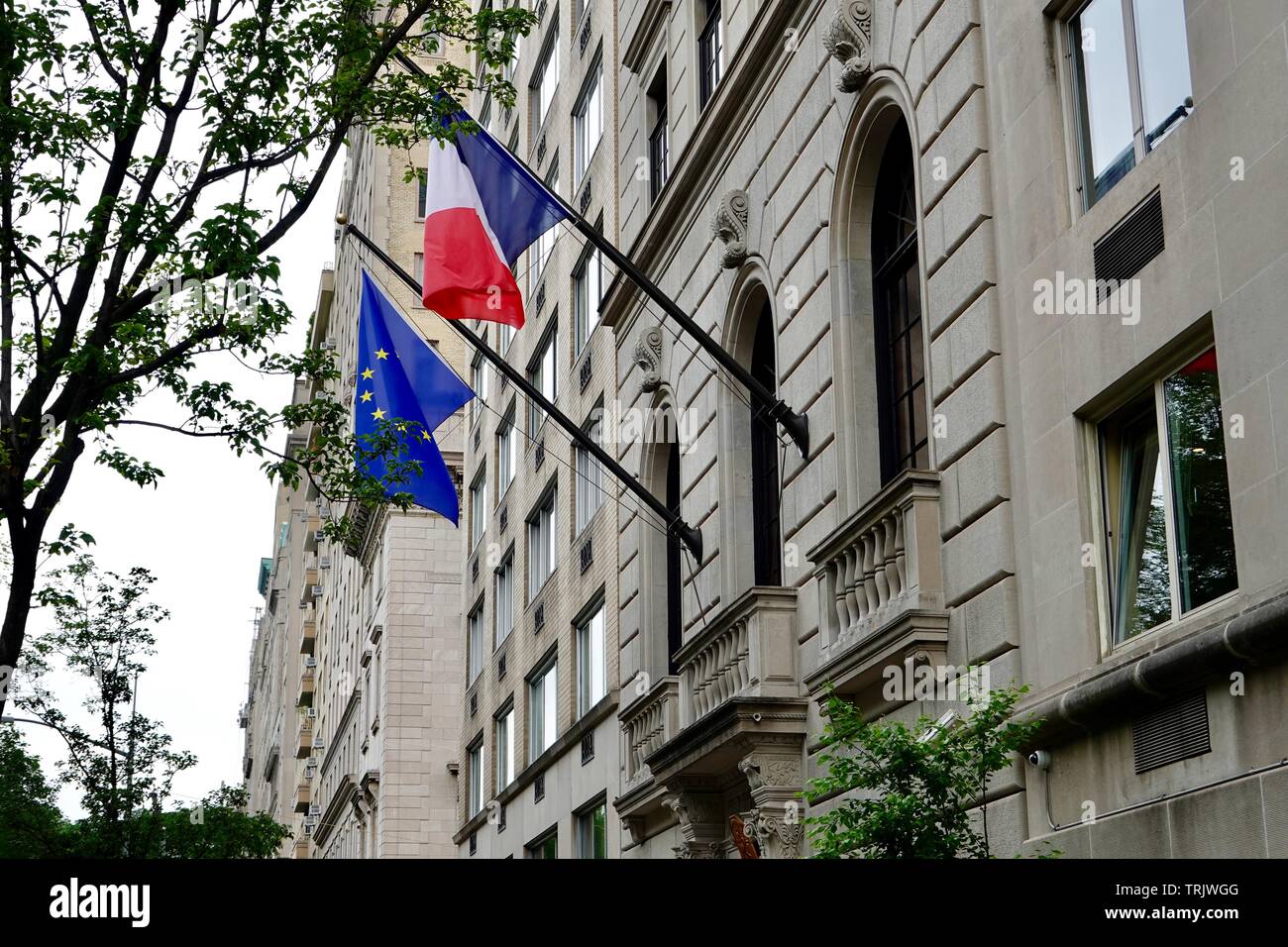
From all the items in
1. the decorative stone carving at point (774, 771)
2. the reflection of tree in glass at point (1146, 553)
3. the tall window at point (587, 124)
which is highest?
the tall window at point (587, 124)

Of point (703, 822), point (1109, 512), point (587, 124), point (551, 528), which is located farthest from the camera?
point (551, 528)

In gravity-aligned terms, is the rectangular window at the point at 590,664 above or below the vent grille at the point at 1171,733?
above

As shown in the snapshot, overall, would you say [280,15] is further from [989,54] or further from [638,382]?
[638,382]

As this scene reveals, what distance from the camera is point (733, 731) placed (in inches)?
756

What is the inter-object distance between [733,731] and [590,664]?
12974 millimetres

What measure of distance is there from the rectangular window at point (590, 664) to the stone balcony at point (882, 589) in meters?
12.8

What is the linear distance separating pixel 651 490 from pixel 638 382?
6.24ft

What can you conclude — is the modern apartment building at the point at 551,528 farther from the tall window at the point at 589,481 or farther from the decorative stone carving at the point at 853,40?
the decorative stone carving at the point at 853,40

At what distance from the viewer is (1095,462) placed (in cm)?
1328

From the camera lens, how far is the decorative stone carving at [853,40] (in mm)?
18375

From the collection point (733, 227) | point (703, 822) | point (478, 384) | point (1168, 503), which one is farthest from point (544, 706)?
point (1168, 503)

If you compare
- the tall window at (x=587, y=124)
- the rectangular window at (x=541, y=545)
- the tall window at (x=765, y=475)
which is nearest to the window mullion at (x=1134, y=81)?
the tall window at (x=765, y=475)

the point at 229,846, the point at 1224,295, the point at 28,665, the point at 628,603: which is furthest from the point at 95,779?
the point at 1224,295

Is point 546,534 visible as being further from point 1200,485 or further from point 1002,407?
point 1200,485
